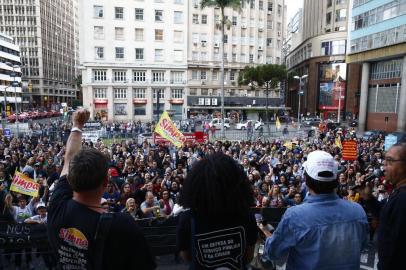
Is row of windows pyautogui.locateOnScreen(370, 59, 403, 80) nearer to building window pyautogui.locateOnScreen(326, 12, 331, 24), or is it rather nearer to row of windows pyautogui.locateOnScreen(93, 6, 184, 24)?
building window pyautogui.locateOnScreen(326, 12, 331, 24)

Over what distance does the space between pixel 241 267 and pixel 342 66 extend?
204 feet

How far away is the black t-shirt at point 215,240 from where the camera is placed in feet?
7.06

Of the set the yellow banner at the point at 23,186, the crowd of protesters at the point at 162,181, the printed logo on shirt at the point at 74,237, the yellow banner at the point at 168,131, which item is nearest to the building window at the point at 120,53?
the crowd of protesters at the point at 162,181

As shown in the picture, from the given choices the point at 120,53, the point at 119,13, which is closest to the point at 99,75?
the point at 120,53

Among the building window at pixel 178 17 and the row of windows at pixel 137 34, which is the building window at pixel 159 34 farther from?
the building window at pixel 178 17

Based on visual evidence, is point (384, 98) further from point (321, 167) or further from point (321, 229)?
point (321, 229)

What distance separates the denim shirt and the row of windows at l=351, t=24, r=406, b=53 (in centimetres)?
3710

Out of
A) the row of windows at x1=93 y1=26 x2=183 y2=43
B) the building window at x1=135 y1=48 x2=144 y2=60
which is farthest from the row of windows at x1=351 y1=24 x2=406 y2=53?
the building window at x1=135 y1=48 x2=144 y2=60

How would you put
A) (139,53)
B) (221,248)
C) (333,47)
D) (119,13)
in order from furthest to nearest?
(333,47), (139,53), (119,13), (221,248)

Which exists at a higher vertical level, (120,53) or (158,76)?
(120,53)

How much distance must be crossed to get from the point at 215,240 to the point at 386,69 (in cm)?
4217

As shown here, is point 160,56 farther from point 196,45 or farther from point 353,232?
point 353,232

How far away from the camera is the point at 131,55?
177 ft

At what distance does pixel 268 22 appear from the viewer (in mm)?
60781
